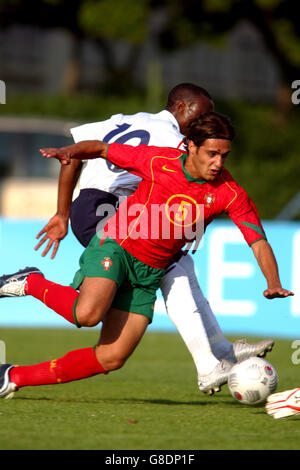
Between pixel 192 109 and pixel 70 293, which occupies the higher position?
pixel 192 109

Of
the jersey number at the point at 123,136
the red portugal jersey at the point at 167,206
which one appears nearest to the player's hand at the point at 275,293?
the red portugal jersey at the point at 167,206

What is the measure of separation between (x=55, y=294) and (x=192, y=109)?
1716 millimetres

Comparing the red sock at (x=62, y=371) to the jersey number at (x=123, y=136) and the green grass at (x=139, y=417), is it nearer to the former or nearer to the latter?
the green grass at (x=139, y=417)

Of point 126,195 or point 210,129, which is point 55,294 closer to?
point 126,195

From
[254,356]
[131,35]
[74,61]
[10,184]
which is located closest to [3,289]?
[254,356]

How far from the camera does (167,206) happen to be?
20.9 feet

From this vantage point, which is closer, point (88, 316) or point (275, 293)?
point (275, 293)

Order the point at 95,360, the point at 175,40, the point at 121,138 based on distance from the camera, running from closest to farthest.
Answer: the point at 95,360
the point at 121,138
the point at 175,40

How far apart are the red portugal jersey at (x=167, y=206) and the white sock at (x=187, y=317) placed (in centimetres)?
42

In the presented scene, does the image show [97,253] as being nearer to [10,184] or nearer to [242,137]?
[10,184]

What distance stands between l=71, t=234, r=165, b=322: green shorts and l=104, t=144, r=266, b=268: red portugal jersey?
6 centimetres

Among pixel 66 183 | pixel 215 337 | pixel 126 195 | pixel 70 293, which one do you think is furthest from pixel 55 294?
pixel 215 337

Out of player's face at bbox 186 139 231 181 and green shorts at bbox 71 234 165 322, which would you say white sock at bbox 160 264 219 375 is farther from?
player's face at bbox 186 139 231 181

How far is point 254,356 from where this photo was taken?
6.88 m
